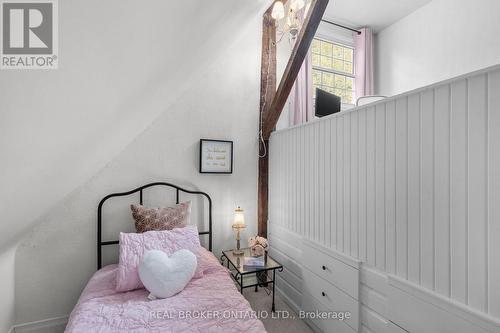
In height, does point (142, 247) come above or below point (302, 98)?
below

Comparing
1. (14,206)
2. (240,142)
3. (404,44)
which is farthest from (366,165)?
(404,44)

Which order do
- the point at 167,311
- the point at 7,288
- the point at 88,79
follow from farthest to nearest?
the point at 7,288, the point at 167,311, the point at 88,79

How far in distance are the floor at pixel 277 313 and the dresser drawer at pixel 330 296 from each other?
27cm

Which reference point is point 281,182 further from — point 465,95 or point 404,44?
point 404,44

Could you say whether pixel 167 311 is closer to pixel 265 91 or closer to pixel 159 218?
pixel 159 218

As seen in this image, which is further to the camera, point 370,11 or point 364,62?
point 364,62

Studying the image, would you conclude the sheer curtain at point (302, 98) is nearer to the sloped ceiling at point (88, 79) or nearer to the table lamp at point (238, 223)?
the table lamp at point (238, 223)

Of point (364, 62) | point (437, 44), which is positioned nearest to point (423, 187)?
point (437, 44)

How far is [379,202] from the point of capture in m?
1.50

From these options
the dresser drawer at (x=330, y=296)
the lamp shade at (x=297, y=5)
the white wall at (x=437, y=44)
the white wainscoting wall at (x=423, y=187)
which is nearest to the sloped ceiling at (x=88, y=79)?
the white wainscoting wall at (x=423, y=187)

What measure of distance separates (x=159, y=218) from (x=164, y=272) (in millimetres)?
598

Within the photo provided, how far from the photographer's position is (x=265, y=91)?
2.85 meters

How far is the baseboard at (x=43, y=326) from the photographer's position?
6.53ft

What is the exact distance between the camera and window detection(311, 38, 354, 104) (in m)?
3.32
